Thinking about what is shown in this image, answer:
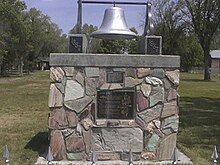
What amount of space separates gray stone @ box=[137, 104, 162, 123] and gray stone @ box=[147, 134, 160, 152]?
0.31 meters

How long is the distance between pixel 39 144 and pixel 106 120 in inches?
91.3

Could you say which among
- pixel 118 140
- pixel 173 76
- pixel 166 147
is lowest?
pixel 166 147

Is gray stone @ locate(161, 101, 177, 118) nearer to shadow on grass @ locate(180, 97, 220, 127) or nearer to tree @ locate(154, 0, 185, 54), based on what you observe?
shadow on grass @ locate(180, 97, 220, 127)

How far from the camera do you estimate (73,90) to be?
809 centimetres

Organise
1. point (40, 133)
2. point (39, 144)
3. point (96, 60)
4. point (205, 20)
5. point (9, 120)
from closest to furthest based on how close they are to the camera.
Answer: point (96, 60), point (39, 144), point (40, 133), point (9, 120), point (205, 20)

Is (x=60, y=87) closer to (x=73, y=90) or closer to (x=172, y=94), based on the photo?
(x=73, y=90)

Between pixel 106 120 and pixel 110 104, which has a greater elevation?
pixel 110 104

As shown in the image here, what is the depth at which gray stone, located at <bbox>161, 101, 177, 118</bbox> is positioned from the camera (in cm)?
827

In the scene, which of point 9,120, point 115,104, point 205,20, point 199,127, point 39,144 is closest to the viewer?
point 115,104

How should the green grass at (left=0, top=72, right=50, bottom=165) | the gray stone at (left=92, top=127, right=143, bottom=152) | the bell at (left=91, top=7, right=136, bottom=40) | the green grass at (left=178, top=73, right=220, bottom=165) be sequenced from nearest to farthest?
the gray stone at (left=92, top=127, right=143, bottom=152) < the bell at (left=91, top=7, right=136, bottom=40) < the green grass at (left=0, top=72, right=50, bottom=165) < the green grass at (left=178, top=73, right=220, bottom=165)

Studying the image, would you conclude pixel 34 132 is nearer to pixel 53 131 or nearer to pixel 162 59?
pixel 53 131

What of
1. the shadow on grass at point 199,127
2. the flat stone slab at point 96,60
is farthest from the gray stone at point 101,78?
the shadow on grass at point 199,127

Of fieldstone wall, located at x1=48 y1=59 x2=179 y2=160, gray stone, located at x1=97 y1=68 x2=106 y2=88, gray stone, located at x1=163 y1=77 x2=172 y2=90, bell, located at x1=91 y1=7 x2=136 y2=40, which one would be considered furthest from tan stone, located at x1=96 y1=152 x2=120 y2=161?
bell, located at x1=91 y1=7 x2=136 y2=40

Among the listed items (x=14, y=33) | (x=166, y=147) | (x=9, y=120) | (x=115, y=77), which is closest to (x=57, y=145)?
(x=115, y=77)
